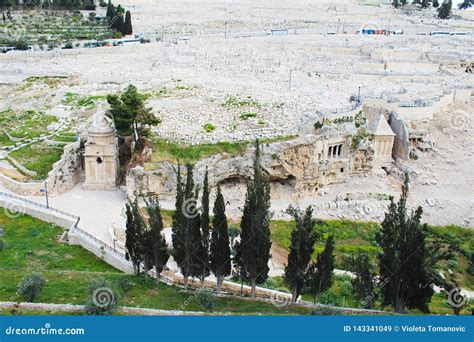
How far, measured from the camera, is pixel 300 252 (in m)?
23.0

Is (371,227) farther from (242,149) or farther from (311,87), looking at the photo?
(311,87)

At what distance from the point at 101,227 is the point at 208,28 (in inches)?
2353

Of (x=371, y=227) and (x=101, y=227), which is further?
(x=371, y=227)

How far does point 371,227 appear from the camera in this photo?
3625 centimetres

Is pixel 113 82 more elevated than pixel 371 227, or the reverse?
pixel 113 82

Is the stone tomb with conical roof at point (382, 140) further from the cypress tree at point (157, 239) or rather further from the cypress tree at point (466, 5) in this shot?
the cypress tree at point (466, 5)

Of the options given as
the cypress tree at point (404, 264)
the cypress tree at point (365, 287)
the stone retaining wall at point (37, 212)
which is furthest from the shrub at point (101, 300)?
the stone retaining wall at point (37, 212)

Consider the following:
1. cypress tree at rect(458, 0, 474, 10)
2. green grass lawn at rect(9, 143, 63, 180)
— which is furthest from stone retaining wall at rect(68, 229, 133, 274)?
cypress tree at rect(458, 0, 474, 10)

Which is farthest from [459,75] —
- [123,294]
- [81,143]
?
[123,294]

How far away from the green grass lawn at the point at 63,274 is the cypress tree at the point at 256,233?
1377mm

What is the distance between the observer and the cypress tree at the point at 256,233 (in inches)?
900

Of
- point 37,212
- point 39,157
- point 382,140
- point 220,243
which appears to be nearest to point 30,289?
point 220,243

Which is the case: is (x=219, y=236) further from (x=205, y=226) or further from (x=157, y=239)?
(x=157, y=239)

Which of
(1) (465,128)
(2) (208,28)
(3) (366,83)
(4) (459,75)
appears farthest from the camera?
(2) (208,28)
